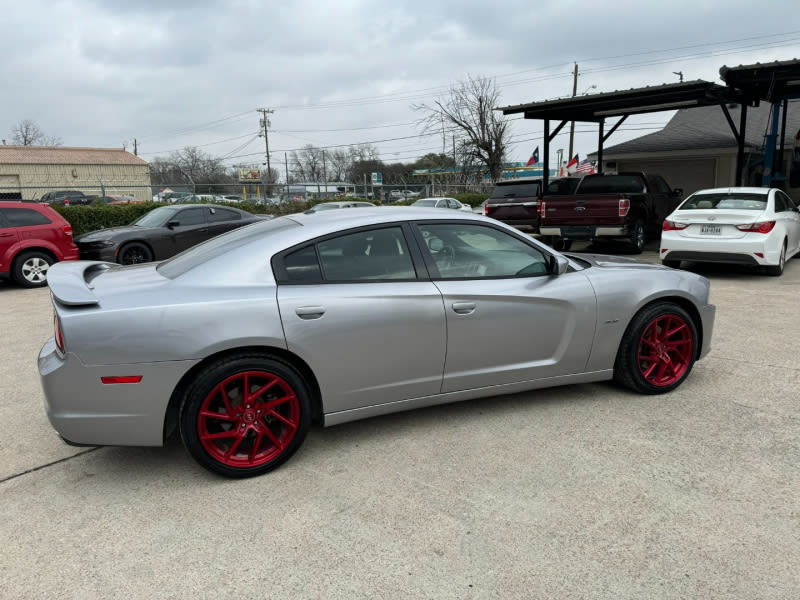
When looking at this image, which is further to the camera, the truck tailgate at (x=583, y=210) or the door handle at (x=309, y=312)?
the truck tailgate at (x=583, y=210)

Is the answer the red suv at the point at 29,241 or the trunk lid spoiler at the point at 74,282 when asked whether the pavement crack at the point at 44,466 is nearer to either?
the trunk lid spoiler at the point at 74,282

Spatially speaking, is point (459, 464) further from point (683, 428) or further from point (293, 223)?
point (293, 223)

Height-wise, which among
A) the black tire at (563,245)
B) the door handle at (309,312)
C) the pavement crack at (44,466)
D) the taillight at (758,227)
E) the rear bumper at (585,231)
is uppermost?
the taillight at (758,227)

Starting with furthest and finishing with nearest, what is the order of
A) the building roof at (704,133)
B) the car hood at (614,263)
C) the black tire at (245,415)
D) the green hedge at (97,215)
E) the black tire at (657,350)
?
the building roof at (704,133) → the green hedge at (97,215) → the car hood at (614,263) → the black tire at (657,350) → the black tire at (245,415)

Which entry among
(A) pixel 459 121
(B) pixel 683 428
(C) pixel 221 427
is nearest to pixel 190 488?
(C) pixel 221 427

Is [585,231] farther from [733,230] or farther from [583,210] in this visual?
[733,230]

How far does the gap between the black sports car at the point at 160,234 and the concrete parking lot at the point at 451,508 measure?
7.37 m

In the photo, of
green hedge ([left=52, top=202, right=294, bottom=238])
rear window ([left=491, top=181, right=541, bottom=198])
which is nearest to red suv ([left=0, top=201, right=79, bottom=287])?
green hedge ([left=52, top=202, right=294, bottom=238])

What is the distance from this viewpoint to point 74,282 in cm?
333

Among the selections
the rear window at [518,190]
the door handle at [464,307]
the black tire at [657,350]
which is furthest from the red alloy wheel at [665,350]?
the rear window at [518,190]

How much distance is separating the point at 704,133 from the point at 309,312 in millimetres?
22981

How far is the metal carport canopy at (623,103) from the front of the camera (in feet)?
44.8

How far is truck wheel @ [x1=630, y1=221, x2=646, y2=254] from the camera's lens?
1248cm

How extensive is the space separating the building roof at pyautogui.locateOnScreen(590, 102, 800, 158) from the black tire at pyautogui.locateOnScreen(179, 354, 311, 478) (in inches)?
820
